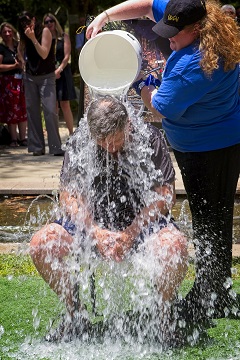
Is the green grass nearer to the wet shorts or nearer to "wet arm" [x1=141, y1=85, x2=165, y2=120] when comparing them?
the wet shorts

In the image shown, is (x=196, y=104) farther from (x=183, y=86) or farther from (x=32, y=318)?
(x=32, y=318)

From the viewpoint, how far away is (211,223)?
4188mm

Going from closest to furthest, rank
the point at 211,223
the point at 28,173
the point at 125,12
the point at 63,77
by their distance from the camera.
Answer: the point at 211,223 → the point at 125,12 → the point at 28,173 → the point at 63,77

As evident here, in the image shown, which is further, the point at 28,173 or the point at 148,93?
the point at 28,173

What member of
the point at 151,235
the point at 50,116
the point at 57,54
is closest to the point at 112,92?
the point at 151,235

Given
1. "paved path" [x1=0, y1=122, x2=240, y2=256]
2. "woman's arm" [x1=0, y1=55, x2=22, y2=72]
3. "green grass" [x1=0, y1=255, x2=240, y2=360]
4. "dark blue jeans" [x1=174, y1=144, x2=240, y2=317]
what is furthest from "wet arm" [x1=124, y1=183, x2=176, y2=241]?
"woman's arm" [x1=0, y1=55, x2=22, y2=72]

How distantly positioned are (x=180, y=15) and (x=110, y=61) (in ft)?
3.02

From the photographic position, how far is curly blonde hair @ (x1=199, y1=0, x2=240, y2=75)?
3.75m

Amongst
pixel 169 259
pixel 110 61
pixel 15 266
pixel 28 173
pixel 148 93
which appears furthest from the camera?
pixel 28 173

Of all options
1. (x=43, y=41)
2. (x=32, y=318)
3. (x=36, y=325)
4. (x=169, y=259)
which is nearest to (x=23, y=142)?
(x=43, y=41)

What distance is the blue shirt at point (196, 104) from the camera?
12.5ft

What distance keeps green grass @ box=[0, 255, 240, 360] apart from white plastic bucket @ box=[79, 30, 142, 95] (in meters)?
1.25

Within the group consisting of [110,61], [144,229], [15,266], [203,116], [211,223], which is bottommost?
[15,266]

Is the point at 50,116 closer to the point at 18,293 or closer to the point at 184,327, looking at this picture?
the point at 18,293
